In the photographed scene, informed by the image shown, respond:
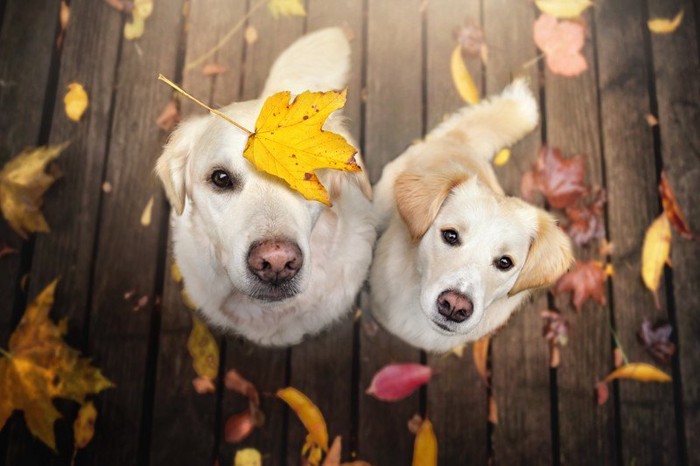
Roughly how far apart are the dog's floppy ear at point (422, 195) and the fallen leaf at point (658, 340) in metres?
1.40

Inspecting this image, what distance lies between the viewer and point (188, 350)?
2.71 m

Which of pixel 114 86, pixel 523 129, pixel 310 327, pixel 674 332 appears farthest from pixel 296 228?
pixel 674 332

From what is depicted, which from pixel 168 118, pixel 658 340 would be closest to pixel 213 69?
pixel 168 118

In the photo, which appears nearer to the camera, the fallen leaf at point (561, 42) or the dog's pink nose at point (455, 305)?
the dog's pink nose at point (455, 305)

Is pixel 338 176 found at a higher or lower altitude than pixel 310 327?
higher

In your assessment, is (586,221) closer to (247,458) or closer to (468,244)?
(468,244)

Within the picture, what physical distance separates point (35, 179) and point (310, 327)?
161 cm

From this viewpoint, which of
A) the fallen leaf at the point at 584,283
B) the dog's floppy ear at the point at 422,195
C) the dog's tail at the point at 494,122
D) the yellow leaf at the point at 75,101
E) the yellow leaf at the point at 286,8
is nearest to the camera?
the dog's floppy ear at the point at 422,195

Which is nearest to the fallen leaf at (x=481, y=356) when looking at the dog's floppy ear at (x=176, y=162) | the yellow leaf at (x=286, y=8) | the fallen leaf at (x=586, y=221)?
the fallen leaf at (x=586, y=221)

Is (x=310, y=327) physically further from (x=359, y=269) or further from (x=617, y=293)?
(x=617, y=293)

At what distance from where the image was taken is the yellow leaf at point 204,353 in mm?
2697

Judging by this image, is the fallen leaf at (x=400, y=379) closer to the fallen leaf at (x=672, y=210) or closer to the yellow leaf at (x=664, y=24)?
the fallen leaf at (x=672, y=210)

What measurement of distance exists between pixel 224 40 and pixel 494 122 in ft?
4.90

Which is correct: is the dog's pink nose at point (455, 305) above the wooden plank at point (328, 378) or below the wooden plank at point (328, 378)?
above
